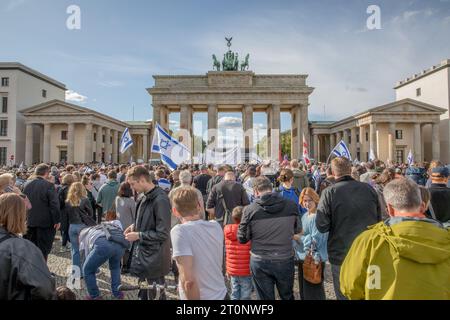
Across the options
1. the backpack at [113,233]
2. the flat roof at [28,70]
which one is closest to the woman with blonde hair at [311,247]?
the backpack at [113,233]

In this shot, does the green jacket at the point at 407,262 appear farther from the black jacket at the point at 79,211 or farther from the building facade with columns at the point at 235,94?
the building facade with columns at the point at 235,94

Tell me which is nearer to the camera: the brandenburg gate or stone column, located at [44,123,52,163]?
stone column, located at [44,123,52,163]

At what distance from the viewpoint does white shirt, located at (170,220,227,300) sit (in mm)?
2912

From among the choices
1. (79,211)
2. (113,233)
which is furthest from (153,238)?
(79,211)

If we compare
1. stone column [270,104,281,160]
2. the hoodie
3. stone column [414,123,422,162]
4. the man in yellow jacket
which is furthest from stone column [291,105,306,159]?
the man in yellow jacket

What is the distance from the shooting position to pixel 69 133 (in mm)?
47469

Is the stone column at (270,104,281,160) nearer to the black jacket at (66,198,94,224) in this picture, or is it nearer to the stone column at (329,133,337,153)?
the stone column at (329,133,337,153)

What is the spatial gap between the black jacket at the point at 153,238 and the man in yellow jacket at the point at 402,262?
2277 mm

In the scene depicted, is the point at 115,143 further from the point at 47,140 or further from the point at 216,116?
the point at 216,116

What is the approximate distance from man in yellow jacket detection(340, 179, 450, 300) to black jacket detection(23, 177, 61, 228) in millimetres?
6302

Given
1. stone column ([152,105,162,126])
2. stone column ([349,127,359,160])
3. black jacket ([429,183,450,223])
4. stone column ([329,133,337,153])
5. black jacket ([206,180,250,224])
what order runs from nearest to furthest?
1. black jacket ([429,183,450,223])
2. black jacket ([206,180,250,224])
3. stone column ([152,105,162,126])
4. stone column ([349,127,359,160])
5. stone column ([329,133,337,153])

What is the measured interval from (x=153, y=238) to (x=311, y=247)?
232 centimetres
